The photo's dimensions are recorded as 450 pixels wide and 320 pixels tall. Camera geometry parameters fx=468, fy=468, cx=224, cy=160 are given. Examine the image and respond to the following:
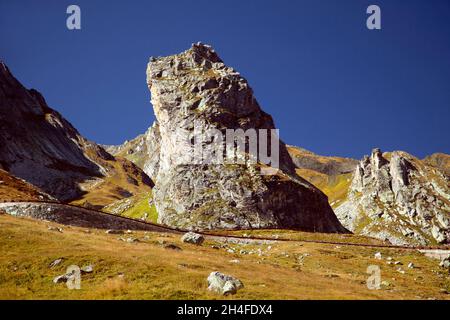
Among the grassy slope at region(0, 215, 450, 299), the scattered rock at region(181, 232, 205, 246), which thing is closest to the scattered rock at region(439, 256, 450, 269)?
the grassy slope at region(0, 215, 450, 299)

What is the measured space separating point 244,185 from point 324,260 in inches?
2972

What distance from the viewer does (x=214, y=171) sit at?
477ft

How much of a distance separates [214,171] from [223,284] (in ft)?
377

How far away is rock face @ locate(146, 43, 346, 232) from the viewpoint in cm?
13438

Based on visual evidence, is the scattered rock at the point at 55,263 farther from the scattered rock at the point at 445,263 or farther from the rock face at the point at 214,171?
the rock face at the point at 214,171

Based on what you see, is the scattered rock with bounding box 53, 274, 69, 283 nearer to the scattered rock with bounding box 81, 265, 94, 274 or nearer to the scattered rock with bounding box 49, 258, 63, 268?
the scattered rock with bounding box 81, 265, 94, 274

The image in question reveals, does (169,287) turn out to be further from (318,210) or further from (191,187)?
(318,210)

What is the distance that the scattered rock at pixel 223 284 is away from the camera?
29.5 m

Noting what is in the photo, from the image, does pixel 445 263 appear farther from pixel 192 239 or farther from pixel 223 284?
pixel 223 284

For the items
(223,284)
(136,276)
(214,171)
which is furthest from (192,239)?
(214,171)

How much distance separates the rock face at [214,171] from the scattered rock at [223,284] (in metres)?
95.4

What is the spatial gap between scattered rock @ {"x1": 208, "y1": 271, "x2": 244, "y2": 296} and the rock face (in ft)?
313
